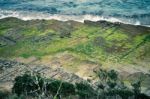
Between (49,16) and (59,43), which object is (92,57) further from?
(49,16)

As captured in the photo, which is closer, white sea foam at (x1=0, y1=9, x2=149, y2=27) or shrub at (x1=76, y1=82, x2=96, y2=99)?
shrub at (x1=76, y1=82, x2=96, y2=99)

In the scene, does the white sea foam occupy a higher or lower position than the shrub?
lower

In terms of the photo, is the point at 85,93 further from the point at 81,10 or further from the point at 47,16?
the point at 81,10

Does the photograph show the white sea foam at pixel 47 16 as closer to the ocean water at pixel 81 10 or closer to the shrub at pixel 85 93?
the ocean water at pixel 81 10

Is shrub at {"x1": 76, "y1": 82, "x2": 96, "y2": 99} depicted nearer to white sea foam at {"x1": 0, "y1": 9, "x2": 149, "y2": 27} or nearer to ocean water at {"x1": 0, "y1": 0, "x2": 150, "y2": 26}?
ocean water at {"x1": 0, "y1": 0, "x2": 150, "y2": 26}

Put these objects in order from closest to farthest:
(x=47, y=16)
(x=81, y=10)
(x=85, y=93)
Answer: (x=85, y=93)
(x=47, y=16)
(x=81, y=10)

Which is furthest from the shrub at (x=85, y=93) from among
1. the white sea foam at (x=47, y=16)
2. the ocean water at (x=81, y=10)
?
the white sea foam at (x=47, y=16)

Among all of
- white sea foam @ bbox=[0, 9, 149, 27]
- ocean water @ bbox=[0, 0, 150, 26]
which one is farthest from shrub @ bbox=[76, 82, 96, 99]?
white sea foam @ bbox=[0, 9, 149, 27]

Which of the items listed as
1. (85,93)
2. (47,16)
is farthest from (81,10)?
(85,93)
